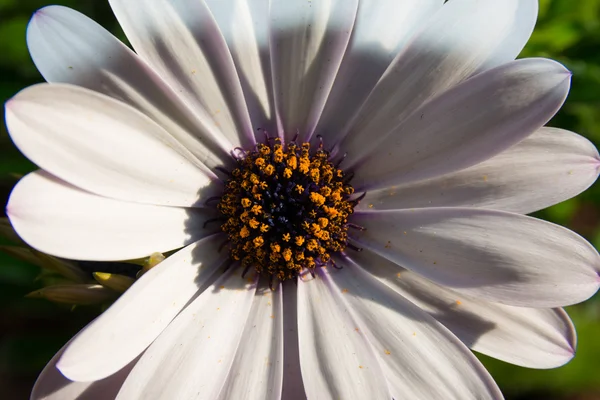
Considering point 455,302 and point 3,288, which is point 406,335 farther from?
point 3,288

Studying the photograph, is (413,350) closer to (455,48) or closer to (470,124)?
(470,124)

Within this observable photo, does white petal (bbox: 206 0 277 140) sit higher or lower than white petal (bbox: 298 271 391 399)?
higher

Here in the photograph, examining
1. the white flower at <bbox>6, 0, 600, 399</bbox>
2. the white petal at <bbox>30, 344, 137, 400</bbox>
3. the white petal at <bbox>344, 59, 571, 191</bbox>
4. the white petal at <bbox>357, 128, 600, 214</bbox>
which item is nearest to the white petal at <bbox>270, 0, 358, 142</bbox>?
the white flower at <bbox>6, 0, 600, 399</bbox>

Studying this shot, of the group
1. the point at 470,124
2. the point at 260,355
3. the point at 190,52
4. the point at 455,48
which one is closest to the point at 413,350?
the point at 260,355

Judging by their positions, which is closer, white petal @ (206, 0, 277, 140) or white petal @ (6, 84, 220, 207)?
white petal @ (6, 84, 220, 207)

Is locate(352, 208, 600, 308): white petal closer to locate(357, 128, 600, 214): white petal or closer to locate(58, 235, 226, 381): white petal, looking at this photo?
locate(357, 128, 600, 214): white petal

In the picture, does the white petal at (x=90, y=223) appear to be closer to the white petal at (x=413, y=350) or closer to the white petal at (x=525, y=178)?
the white petal at (x=413, y=350)
